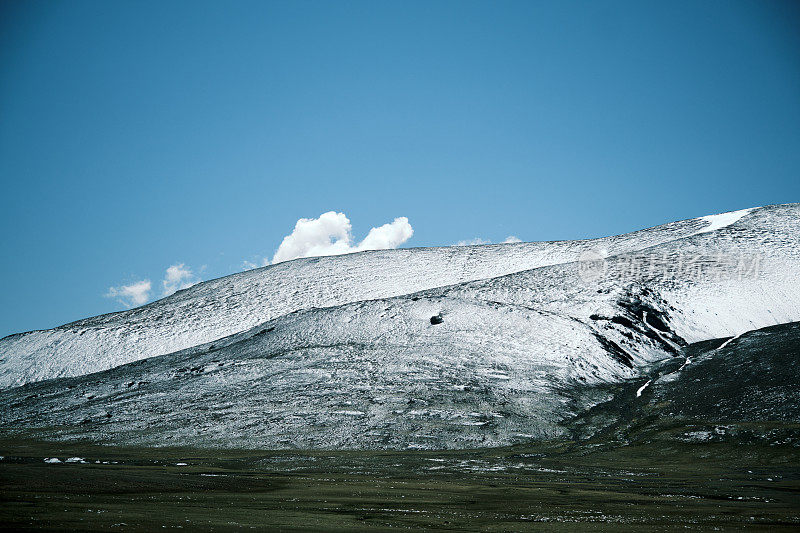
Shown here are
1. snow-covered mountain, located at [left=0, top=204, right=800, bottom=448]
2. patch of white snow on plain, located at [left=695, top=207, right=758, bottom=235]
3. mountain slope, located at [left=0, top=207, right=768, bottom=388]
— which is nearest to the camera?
snow-covered mountain, located at [left=0, top=204, right=800, bottom=448]

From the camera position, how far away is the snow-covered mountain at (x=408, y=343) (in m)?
67.8

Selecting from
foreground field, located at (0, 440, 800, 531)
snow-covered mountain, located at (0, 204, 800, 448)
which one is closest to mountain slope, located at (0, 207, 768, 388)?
snow-covered mountain, located at (0, 204, 800, 448)

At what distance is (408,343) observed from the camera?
290ft

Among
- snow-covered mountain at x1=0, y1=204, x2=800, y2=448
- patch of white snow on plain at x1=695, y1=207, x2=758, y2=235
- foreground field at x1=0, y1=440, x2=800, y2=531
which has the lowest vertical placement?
foreground field at x1=0, y1=440, x2=800, y2=531

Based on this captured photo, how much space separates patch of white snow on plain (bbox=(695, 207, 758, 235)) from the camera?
419 ft

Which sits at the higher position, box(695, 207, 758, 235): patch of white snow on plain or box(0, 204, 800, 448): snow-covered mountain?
box(695, 207, 758, 235): patch of white snow on plain

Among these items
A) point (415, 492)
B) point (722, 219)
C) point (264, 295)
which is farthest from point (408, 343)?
point (722, 219)

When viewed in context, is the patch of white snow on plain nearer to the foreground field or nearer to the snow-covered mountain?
the snow-covered mountain

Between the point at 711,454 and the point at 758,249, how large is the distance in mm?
71480

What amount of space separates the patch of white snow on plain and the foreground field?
283ft

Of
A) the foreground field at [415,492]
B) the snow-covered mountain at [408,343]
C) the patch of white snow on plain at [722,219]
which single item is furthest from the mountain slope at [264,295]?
the foreground field at [415,492]

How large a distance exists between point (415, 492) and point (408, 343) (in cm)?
6027

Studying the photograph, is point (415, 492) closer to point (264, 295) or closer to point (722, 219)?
point (264, 295)

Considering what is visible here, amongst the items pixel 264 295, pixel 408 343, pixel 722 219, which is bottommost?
pixel 408 343
